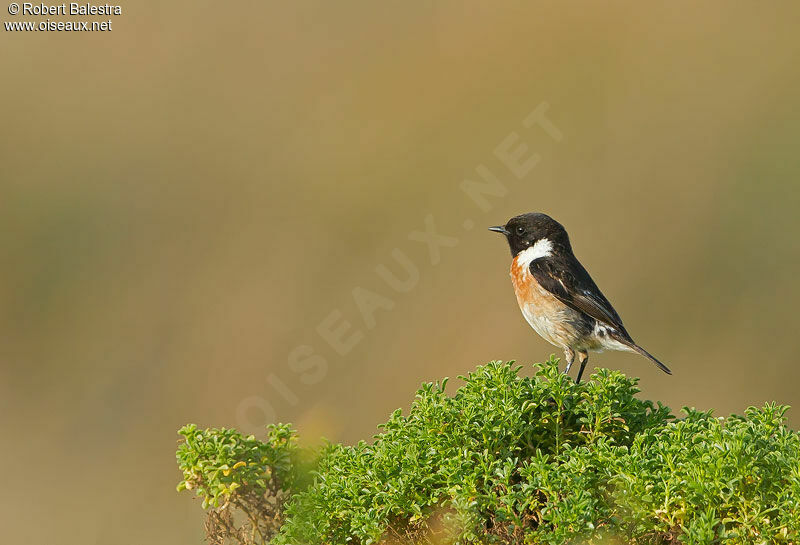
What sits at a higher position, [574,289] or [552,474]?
[574,289]

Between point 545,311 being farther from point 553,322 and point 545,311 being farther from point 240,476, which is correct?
point 240,476

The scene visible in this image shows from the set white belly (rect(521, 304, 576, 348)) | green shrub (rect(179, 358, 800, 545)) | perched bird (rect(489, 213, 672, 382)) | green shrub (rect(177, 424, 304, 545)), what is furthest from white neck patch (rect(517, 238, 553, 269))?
green shrub (rect(177, 424, 304, 545))

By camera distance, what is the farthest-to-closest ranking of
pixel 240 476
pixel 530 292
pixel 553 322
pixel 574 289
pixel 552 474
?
pixel 530 292, pixel 553 322, pixel 574 289, pixel 240 476, pixel 552 474

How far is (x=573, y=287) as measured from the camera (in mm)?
7371

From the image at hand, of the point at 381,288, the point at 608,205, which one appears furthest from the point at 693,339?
the point at 381,288

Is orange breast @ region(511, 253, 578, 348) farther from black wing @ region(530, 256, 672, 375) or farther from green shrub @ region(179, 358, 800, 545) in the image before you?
green shrub @ region(179, 358, 800, 545)

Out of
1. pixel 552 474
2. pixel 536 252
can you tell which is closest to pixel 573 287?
pixel 536 252

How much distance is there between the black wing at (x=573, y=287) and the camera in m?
7.34

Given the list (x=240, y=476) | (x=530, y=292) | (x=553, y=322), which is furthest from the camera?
(x=530, y=292)

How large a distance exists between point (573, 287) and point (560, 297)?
0.13 metres

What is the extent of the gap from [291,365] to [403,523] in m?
8.93

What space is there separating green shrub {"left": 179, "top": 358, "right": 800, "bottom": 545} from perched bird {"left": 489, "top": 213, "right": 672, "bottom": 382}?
2.72 m

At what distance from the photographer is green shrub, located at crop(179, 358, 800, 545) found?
12.1 ft

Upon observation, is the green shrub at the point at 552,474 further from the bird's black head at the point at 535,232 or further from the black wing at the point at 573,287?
the bird's black head at the point at 535,232
